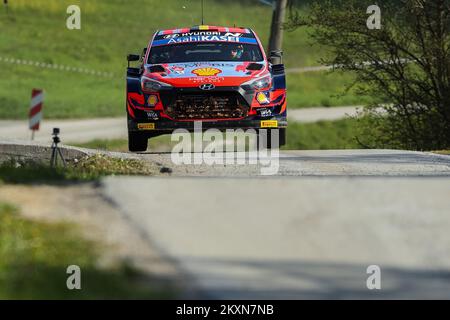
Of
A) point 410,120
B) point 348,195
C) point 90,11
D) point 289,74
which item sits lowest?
point 348,195

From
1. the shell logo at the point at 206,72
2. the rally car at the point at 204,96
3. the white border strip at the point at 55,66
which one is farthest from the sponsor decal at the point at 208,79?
the white border strip at the point at 55,66

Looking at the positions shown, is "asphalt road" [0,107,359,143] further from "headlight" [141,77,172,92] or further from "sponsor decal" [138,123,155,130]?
"headlight" [141,77,172,92]

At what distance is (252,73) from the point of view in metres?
15.7

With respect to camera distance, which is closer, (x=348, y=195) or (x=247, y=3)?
(x=348, y=195)

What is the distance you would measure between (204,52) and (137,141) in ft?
5.53

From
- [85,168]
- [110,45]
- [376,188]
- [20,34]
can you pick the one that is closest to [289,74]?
[110,45]

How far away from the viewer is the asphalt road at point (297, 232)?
6074 mm

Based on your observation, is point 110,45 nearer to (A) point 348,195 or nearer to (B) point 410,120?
(B) point 410,120

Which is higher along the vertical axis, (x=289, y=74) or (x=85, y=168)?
(x=289, y=74)

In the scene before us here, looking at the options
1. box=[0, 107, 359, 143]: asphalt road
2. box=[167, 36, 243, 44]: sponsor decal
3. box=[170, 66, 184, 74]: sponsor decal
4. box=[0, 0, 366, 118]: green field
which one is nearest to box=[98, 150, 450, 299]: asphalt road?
box=[170, 66, 184, 74]: sponsor decal

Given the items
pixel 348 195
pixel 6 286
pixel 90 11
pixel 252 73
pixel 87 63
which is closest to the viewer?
pixel 6 286

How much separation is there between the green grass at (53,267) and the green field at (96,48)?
1016 inches

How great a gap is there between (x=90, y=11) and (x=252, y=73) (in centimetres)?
4015

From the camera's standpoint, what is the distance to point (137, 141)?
16.6 meters
